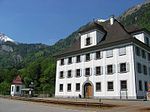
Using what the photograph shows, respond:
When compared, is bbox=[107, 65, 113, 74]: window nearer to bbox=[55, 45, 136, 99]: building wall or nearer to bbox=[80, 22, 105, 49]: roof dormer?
bbox=[55, 45, 136, 99]: building wall

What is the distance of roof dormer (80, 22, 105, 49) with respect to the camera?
146 ft

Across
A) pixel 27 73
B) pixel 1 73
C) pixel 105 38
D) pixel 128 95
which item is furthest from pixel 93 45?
pixel 1 73

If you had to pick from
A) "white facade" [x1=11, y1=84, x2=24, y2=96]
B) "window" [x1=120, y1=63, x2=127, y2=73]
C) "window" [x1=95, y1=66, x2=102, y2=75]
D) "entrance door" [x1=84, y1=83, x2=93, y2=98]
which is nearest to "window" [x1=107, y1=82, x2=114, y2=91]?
"window" [x1=95, y1=66, x2=102, y2=75]

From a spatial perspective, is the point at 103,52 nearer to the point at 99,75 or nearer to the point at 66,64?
the point at 99,75

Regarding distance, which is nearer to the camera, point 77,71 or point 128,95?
point 128,95

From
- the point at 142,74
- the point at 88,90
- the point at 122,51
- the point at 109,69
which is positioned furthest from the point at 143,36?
the point at 88,90

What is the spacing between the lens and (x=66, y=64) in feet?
159

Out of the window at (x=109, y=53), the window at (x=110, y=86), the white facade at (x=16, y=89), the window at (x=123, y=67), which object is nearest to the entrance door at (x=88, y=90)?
the window at (x=110, y=86)

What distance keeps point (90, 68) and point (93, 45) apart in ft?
14.7

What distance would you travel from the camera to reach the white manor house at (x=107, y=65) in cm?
3794

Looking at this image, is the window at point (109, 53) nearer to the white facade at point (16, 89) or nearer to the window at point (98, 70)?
the window at point (98, 70)

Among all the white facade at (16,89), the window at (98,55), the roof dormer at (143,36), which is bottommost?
the white facade at (16,89)

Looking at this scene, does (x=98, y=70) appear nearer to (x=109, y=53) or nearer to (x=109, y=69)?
(x=109, y=69)

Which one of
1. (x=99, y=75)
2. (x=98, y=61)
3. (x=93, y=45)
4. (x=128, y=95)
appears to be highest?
(x=93, y=45)
